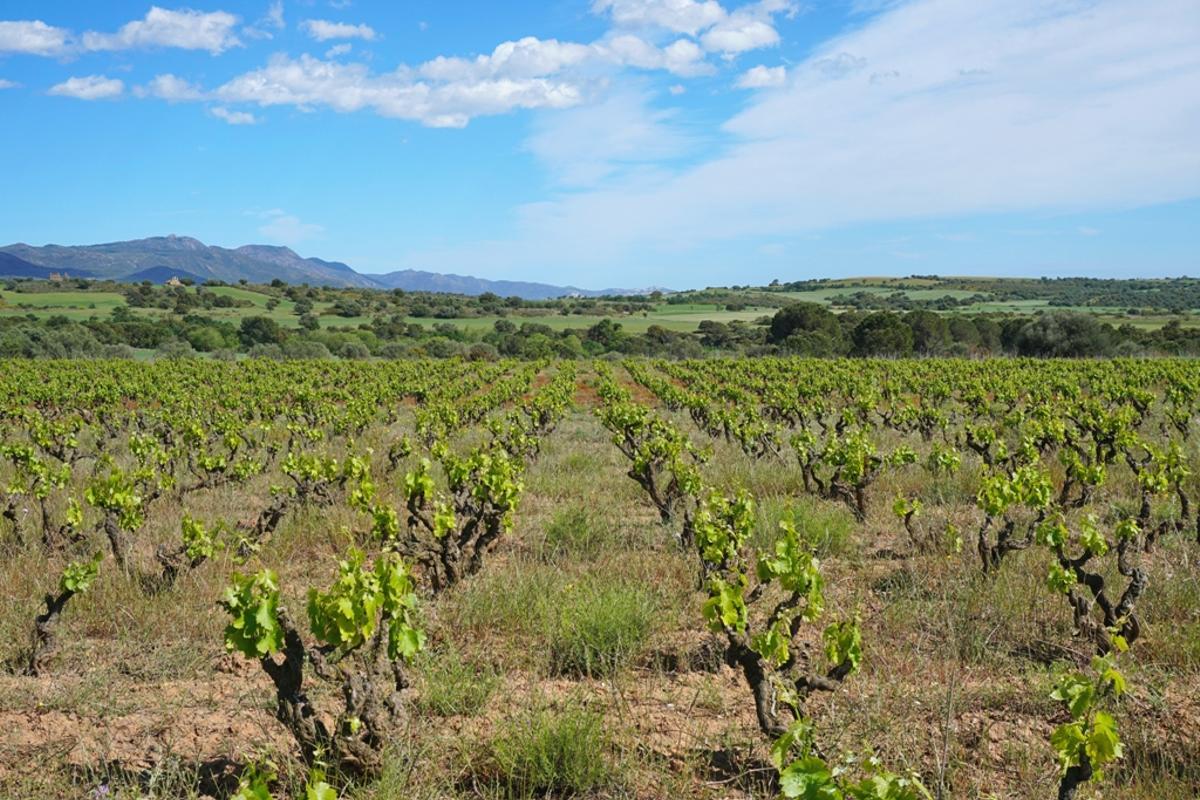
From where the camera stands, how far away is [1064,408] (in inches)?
583

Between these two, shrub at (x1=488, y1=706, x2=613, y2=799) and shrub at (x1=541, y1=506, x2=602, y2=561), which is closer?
shrub at (x1=488, y1=706, x2=613, y2=799)

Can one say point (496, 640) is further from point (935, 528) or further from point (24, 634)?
point (935, 528)

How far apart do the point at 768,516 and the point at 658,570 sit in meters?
1.89

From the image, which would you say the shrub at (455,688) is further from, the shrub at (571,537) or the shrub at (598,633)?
the shrub at (571,537)

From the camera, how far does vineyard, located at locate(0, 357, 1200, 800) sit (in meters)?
3.71

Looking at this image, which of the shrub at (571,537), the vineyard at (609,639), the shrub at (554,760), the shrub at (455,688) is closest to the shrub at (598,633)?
the vineyard at (609,639)

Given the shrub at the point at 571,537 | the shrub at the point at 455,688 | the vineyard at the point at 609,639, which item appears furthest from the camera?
the shrub at the point at 571,537

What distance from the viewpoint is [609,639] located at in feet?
17.3

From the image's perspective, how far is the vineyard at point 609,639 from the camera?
12.2 ft

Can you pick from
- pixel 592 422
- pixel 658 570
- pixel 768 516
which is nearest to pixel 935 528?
pixel 768 516

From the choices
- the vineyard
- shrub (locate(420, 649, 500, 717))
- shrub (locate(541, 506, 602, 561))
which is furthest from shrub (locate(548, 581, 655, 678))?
shrub (locate(541, 506, 602, 561))

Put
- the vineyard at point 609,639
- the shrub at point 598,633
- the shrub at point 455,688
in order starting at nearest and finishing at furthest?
the vineyard at point 609,639 < the shrub at point 455,688 < the shrub at point 598,633

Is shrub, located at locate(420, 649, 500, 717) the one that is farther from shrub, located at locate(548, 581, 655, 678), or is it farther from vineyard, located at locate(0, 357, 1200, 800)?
shrub, located at locate(548, 581, 655, 678)

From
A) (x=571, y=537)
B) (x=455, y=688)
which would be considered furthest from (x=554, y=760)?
(x=571, y=537)
